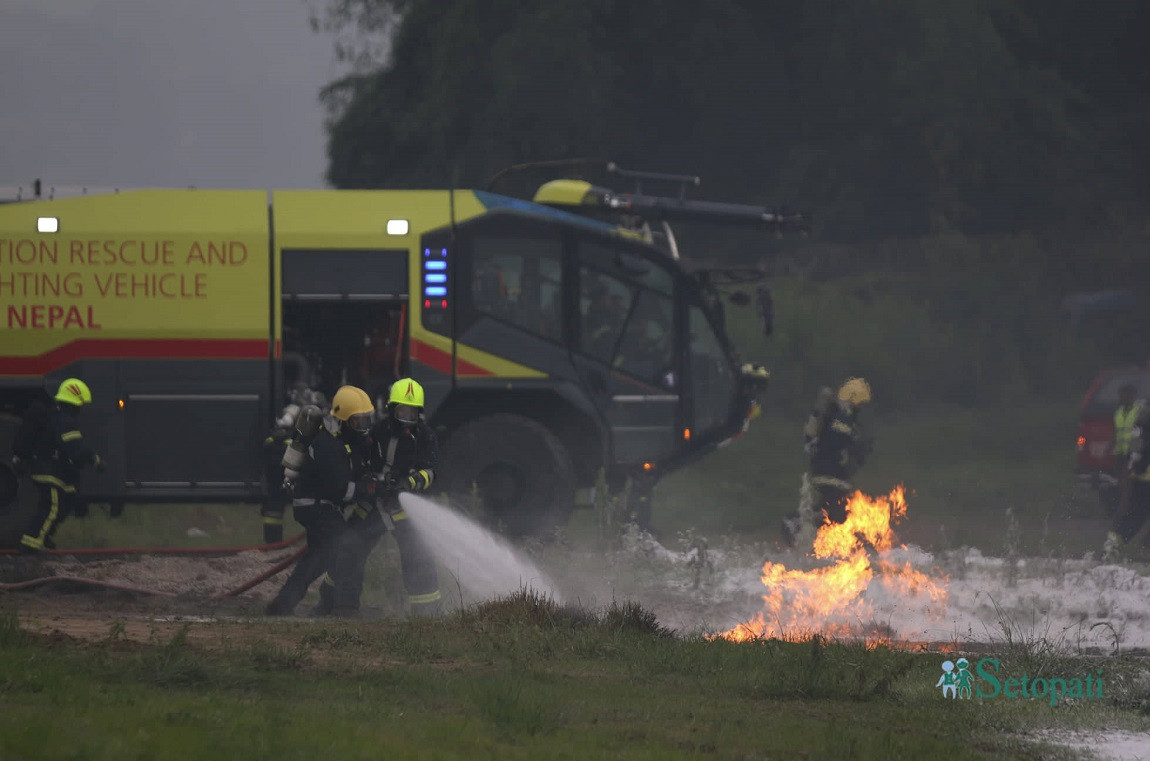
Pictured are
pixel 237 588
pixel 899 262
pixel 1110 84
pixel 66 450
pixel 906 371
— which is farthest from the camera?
pixel 1110 84

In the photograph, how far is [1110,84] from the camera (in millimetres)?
42062

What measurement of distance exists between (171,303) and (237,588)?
295 centimetres

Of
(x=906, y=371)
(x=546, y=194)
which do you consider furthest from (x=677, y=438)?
(x=906, y=371)

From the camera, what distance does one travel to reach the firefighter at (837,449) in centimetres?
1557

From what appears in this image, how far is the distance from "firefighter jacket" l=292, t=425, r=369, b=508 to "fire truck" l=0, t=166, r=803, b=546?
314cm

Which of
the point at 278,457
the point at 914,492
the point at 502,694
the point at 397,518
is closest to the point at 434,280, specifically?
the point at 278,457

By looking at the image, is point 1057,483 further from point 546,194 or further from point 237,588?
point 237,588

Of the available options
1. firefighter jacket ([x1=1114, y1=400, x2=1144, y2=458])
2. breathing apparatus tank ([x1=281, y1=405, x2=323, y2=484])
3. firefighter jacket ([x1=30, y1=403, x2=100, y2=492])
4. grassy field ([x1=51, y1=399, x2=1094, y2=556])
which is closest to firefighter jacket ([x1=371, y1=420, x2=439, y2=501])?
breathing apparatus tank ([x1=281, y1=405, x2=323, y2=484])

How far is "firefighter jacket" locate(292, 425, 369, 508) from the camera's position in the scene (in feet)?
38.3

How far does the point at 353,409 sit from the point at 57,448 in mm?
3540

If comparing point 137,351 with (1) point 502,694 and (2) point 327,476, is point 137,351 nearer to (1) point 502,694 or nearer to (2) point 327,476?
(2) point 327,476

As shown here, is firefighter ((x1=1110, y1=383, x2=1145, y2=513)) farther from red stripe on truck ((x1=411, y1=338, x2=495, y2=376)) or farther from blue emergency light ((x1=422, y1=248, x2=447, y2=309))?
blue emergency light ((x1=422, y1=248, x2=447, y2=309))

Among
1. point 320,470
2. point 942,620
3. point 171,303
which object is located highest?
point 171,303

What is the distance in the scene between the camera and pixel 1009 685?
376 inches
